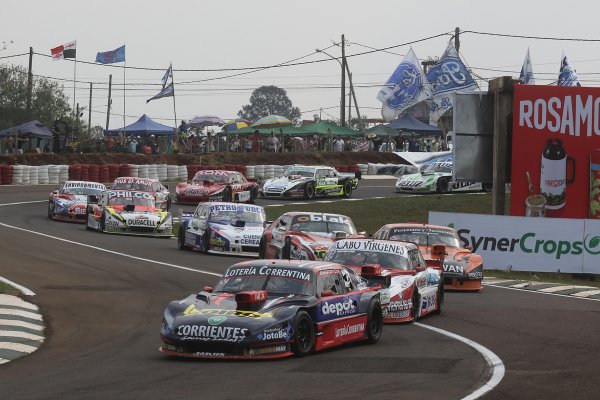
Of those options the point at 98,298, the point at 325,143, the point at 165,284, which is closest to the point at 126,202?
the point at 165,284

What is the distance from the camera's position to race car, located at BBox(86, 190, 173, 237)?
33.7 m

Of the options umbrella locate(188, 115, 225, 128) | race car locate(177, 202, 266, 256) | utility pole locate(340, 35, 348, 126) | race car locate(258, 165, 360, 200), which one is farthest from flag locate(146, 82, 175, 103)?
race car locate(177, 202, 266, 256)

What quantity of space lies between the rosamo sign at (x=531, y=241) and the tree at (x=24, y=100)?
66.6 m

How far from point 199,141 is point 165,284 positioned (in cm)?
4373

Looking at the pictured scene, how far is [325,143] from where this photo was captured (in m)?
70.4

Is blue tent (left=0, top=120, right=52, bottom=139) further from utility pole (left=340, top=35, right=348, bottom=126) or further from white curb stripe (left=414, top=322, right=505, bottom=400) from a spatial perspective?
white curb stripe (left=414, top=322, right=505, bottom=400)

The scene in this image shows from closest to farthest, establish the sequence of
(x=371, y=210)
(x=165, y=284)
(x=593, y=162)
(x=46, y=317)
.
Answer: (x=46, y=317) < (x=165, y=284) < (x=593, y=162) < (x=371, y=210)

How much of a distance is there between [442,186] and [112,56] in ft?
93.6

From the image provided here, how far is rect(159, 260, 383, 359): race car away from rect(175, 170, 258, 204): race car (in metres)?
30.1

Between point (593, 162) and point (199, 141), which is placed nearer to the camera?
point (593, 162)

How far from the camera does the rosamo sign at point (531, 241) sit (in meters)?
27.4

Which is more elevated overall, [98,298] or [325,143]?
[325,143]

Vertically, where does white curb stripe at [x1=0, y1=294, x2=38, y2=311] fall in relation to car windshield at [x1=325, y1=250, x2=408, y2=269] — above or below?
below

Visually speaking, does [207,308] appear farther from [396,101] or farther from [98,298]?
[396,101]
